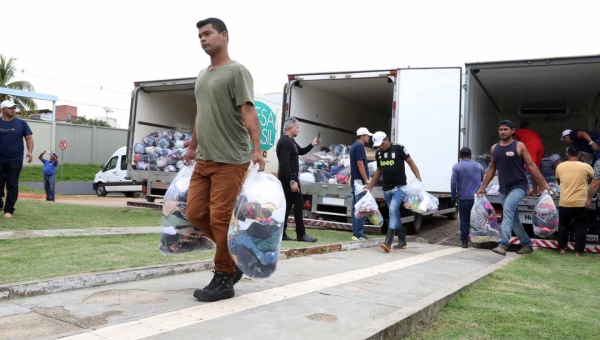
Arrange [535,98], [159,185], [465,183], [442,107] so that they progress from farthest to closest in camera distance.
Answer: [535,98] → [159,185] → [442,107] → [465,183]

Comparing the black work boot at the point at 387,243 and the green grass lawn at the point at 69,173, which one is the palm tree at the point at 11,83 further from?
the black work boot at the point at 387,243

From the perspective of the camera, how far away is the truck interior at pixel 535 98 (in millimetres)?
9125

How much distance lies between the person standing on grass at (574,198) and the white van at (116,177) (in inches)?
639

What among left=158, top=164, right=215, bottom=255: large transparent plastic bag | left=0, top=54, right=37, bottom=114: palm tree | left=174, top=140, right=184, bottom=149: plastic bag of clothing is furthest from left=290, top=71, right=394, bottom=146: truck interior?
left=0, top=54, right=37, bottom=114: palm tree

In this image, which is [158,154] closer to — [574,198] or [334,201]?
[334,201]

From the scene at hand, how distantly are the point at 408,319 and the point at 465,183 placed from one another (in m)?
5.41

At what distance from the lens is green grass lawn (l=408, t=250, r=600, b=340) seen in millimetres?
3236

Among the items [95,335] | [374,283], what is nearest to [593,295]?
[374,283]

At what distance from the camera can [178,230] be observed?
12.2 ft

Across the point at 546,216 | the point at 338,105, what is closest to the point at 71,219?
the point at 338,105

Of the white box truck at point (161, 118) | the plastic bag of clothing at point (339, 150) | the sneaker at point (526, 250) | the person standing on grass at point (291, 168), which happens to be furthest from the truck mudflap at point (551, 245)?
the white box truck at point (161, 118)

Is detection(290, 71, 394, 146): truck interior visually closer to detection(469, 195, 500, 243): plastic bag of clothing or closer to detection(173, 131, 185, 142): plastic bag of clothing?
detection(469, 195, 500, 243): plastic bag of clothing

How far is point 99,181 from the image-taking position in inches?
816

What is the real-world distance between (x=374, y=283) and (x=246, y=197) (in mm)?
1713
